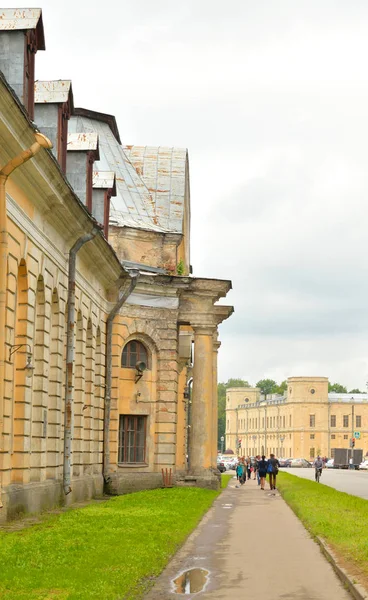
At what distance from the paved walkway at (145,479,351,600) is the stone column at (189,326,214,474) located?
13766 millimetres

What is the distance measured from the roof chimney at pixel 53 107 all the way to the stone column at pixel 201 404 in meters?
14.0

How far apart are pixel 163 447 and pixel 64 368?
35.7 ft

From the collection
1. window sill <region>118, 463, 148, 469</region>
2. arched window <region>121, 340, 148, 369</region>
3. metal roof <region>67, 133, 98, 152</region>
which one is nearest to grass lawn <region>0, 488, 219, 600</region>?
metal roof <region>67, 133, 98, 152</region>

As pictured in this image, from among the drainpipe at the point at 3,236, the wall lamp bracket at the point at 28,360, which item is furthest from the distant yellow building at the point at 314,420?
the drainpipe at the point at 3,236

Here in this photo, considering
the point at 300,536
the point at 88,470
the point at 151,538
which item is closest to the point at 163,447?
the point at 88,470

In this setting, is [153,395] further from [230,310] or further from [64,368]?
[64,368]

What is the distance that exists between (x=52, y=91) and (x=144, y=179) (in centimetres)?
1945

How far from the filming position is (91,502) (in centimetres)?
2662

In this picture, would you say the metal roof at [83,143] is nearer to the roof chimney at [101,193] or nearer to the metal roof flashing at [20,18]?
the roof chimney at [101,193]

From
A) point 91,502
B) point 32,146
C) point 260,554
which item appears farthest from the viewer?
point 91,502

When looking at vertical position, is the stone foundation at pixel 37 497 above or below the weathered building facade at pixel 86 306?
below

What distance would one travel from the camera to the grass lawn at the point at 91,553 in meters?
11.0

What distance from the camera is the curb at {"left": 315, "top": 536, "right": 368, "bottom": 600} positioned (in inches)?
442

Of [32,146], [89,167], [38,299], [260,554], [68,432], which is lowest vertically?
[260,554]
